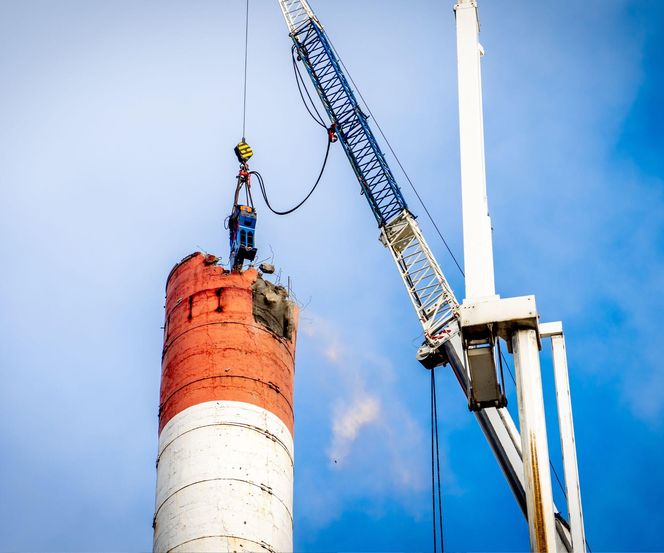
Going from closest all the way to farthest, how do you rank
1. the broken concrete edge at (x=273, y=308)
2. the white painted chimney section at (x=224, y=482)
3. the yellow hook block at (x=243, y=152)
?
the white painted chimney section at (x=224, y=482) < the broken concrete edge at (x=273, y=308) < the yellow hook block at (x=243, y=152)

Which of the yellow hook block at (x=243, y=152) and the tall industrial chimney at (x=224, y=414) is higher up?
the yellow hook block at (x=243, y=152)

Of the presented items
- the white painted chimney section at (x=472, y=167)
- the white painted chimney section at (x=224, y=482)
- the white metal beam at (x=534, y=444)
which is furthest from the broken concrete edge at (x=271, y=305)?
the white metal beam at (x=534, y=444)

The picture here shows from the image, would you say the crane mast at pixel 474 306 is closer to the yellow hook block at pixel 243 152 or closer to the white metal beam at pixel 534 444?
the white metal beam at pixel 534 444

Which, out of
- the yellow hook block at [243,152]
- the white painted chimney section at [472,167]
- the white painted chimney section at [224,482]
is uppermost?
the yellow hook block at [243,152]

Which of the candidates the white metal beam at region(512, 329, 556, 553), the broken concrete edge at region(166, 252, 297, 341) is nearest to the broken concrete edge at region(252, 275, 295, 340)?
the broken concrete edge at region(166, 252, 297, 341)

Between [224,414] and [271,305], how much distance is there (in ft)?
22.1

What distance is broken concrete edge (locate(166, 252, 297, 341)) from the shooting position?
5655 centimetres

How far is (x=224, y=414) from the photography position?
171 ft

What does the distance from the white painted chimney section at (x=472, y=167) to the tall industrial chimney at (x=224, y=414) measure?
48.8 ft

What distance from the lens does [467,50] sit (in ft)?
156

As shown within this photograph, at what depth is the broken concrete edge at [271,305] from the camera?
2226 inches

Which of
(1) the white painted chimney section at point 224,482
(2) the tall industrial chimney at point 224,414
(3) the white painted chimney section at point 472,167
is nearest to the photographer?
(3) the white painted chimney section at point 472,167

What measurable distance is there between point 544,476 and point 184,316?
23.9 m

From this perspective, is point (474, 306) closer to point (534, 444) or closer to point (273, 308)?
point (534, 444)
